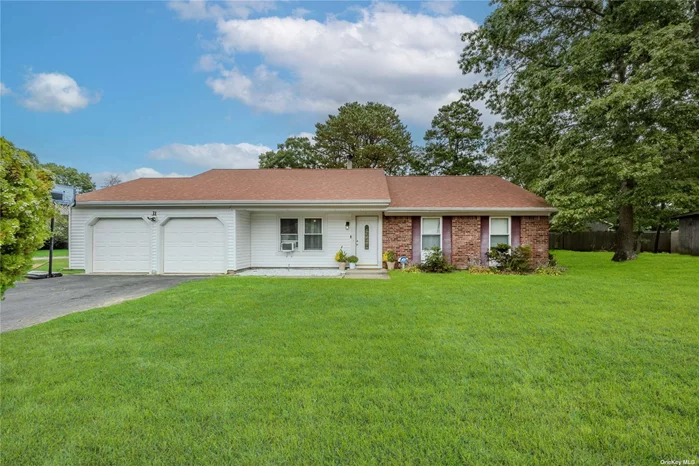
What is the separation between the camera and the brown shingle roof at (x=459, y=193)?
497 inches

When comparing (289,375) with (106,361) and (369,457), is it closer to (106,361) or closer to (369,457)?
(369,457)

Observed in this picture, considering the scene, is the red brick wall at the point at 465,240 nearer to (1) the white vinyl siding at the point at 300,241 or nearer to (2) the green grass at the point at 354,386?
(1) the white vinyl siding at the point at 300,241

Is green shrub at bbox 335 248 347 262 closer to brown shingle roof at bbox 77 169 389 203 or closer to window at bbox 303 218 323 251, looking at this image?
window at bbox 303 218 323 251

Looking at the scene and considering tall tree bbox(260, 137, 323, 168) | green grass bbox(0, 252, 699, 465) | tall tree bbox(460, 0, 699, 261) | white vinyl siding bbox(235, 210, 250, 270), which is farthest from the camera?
tall tree bbox(260, 137, 323, 168)

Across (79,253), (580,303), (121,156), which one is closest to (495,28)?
(580,303)

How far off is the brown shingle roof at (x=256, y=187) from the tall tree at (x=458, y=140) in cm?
1140

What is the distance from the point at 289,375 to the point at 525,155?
15702 mm

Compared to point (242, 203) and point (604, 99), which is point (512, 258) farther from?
point (242, 203)

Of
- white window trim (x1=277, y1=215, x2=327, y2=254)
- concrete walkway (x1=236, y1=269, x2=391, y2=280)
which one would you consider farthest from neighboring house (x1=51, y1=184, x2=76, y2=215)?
white window trim (x1=277, y1=215, x2=327, y2=254)

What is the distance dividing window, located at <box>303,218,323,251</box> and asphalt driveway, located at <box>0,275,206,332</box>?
13.7 ft

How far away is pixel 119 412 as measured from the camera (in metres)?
2.65

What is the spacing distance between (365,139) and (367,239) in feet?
55.8

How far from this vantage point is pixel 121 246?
11.9 metres

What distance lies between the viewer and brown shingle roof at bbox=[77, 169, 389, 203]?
40.0 feet
